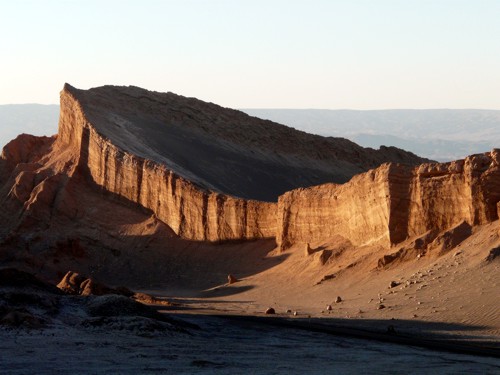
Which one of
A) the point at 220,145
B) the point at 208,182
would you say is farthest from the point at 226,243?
the point at 220,145

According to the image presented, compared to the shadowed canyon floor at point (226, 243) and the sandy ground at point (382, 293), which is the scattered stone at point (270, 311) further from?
the shadowed canyon floor at point (226, 243)

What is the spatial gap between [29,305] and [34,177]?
2535 centimetres

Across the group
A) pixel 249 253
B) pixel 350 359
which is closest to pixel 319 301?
pixel 249 253

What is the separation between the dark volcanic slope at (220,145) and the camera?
51688 millimetres

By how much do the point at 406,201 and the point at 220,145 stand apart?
27.9 metres

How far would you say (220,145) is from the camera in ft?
193

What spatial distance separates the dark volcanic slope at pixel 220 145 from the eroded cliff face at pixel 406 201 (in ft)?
35.0

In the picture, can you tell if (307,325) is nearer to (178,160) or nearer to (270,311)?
(270,311)

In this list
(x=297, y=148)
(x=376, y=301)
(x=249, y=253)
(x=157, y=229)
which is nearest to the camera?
(x=376, y=301)

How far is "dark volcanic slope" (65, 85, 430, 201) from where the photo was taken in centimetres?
5169

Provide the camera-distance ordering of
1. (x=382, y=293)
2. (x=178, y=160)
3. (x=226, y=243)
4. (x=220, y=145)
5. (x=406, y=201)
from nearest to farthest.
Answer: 1. (x=382, y=293)
2. (x=406, y=201)
3. (x=226, y=243)
4. (x=178, y=160)
5. (x=220, y=145)

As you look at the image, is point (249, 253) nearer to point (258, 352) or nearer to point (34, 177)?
point (34, 177)

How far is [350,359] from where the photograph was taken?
19672 millimetres

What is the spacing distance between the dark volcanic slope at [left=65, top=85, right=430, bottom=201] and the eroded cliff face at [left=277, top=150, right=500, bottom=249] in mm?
10680
